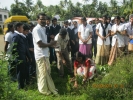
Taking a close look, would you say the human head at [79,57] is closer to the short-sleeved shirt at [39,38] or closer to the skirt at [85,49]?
the short-sleeved shirt at [39,38]

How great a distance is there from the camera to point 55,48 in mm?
Result: 5715

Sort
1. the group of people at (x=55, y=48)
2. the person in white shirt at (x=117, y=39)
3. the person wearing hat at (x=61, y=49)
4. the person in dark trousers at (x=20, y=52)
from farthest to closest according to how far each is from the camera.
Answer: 1. the person in white shirt at (x=117, y=39)
2. the person wearing hat at (x=61, y=49)
3. the person in dark trousers at (x=20, y=52)
4. the group of people at (x=55, y=48)

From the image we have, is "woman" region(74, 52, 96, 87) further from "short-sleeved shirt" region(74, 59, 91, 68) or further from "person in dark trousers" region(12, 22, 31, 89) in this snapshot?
"person in dark trousers" region(12, 22, 31, 89)

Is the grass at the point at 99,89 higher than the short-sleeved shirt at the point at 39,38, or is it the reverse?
the short-sleeved shirt at the point at 39,38

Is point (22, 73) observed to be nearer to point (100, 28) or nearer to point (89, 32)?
point (89, 32)

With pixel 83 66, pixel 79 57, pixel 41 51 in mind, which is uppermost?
pixel 41 51

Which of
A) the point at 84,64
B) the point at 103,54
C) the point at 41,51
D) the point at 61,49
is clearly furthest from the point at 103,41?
the point at 41,51

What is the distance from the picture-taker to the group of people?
4.27m

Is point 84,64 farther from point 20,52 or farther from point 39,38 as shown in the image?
point 20,52

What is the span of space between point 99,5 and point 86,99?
51.4m

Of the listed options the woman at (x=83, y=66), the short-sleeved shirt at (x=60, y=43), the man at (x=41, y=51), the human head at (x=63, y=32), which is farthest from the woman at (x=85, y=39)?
the man at (x=41, y=51)

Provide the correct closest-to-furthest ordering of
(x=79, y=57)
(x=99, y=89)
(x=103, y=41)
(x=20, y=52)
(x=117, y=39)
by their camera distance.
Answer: (x=99, y=89), (x=20, y=52), (x=79, y=57), (x=117, y=39), (x=103, y=41)

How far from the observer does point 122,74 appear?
3.58m

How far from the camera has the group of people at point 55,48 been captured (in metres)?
4.27
